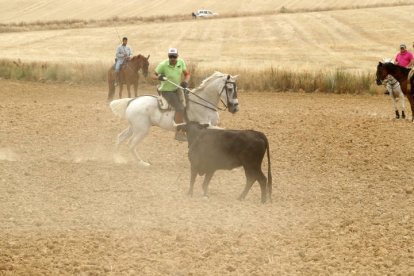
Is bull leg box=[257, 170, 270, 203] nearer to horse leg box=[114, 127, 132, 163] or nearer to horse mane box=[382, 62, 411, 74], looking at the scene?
horse leg box=[114, 127, 132, 163]

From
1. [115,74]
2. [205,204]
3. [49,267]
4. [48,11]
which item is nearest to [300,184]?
[205,204]

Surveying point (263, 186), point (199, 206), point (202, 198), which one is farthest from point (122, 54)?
point (199, 206)

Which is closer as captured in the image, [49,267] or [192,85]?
[49,267]

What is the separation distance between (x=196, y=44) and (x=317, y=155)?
28555 millimetres

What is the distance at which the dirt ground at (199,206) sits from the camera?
319 inches

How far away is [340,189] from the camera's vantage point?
11.7 meters

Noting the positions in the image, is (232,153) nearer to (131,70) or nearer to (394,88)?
Result: (394,88)

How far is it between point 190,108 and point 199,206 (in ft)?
11.2

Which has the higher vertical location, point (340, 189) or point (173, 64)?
point (173, 64)

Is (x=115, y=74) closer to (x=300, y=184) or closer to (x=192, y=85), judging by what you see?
(x=192, y=85)

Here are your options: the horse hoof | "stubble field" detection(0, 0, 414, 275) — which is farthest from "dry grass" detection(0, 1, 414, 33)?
the horse hoof

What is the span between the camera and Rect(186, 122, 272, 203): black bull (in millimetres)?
10789

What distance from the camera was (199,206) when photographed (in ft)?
34.6

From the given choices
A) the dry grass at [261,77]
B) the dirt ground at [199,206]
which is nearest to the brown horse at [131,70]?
the dry grass at [261,77]
